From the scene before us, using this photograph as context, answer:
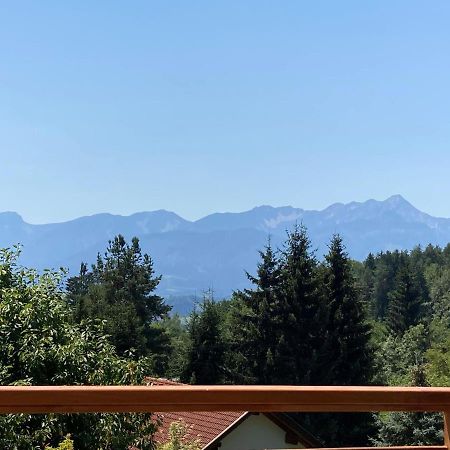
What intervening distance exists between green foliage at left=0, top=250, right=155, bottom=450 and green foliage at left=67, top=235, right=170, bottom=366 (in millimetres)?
19662

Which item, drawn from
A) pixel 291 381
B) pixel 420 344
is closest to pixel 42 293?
pixel 291 381

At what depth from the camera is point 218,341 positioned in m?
28.7

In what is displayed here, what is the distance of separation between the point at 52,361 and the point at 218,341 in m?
21.1

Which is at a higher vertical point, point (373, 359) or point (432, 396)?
point (432, 396)

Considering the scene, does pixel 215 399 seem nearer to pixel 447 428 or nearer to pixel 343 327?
pixel 447 428

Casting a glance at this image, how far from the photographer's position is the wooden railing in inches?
56.0

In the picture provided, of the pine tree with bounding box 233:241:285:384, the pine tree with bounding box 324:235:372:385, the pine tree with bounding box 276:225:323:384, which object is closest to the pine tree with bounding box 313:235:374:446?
the pine tree with bounding box 324:235:372:385

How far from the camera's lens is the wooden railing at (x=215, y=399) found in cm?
A: 142

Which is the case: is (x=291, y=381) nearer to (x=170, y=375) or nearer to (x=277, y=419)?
(x=170, y=375)

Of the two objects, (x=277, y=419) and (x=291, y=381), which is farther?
(x=291, y=381)

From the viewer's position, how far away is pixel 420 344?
45.8 meters

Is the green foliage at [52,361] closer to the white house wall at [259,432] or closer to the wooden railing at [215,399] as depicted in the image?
the white house wall at [259,432]

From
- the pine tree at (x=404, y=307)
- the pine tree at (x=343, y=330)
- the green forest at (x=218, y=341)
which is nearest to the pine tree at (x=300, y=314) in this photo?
the green forest at (x=218, y=341)

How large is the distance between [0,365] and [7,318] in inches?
25.9
